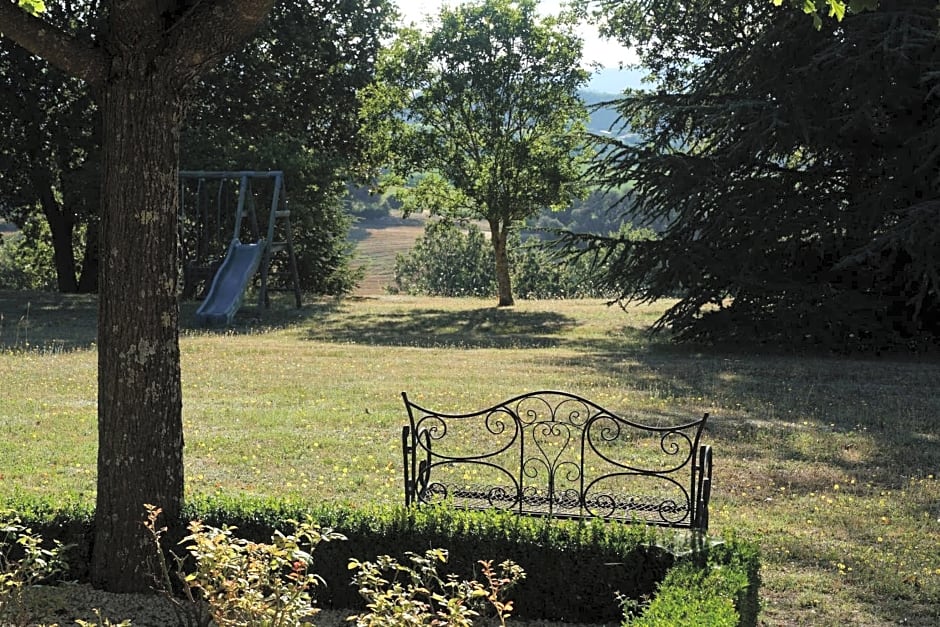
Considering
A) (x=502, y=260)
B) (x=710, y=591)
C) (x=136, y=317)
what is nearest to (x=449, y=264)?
(x=502, y=260)

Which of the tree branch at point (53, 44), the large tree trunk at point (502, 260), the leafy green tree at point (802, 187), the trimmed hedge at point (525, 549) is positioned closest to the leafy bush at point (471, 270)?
the large tree trunk at point (502, 260)

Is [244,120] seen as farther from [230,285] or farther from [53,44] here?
[53,44]

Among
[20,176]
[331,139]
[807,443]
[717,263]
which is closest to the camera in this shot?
[807,443]

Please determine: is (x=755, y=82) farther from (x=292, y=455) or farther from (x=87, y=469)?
(x=87, y=469)

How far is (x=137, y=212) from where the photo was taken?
477cm

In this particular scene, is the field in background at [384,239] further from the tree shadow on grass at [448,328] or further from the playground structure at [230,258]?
the playground structure at [230,258]

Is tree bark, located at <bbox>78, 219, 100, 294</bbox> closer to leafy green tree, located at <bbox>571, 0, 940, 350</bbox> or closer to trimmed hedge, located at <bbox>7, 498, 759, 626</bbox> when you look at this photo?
leafy green tree, located at <bbox>571, 0, 940, 350</bbox>

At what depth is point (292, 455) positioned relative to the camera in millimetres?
8062

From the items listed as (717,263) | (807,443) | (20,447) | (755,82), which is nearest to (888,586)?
(807,443)

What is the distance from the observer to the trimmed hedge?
468 cm

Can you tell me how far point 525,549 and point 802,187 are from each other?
1233cm

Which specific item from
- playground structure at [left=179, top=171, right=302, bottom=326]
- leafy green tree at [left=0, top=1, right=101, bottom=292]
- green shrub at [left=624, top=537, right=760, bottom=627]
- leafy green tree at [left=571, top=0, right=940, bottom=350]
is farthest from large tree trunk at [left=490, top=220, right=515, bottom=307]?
green shrub at [left=624, top=537, right=760, bottom=627]

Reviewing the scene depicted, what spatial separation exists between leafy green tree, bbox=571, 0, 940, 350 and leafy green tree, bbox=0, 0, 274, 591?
10.8 meters

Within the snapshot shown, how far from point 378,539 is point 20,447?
177 inches
